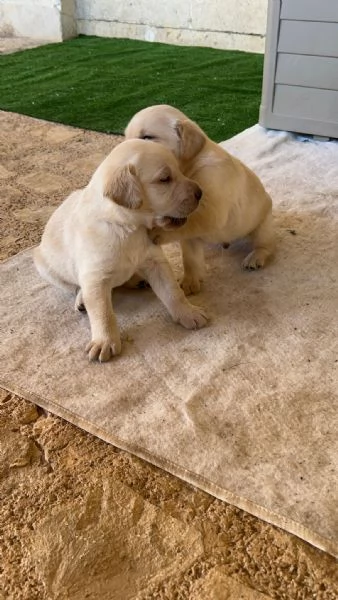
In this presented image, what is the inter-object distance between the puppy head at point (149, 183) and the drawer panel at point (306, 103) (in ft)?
7.75

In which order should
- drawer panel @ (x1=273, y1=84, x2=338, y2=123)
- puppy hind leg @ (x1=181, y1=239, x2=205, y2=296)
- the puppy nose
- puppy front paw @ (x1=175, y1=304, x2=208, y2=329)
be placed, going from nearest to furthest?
the puppy nose, puppy front paw @ (x1=175, y1=304, x2=208, y2=329), puppy hind leg @ (x1=181, y1=239, x2=205, y2=296), drawer panel @ (x1=273, y1=84, x2=338, y2=123)

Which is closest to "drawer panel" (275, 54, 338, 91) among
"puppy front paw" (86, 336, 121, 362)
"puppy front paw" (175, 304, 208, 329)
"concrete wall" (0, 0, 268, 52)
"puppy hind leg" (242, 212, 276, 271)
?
"puppy hind leg" (242, 212, 276, 271)

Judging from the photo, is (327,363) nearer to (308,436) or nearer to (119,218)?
(308,436)

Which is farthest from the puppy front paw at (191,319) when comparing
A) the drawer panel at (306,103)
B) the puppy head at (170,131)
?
the drawer panel at (306,103)

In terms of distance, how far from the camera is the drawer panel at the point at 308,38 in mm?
3795

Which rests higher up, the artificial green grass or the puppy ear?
the puppy ear

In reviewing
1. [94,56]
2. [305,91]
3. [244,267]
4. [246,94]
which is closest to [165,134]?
[244,267]

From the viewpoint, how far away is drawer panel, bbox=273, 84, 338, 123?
157 inches

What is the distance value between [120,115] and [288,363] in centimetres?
324

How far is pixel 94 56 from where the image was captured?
267 inches

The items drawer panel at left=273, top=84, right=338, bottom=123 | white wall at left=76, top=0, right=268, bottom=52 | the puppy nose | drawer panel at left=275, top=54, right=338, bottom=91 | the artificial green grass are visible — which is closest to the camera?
the puppy nose

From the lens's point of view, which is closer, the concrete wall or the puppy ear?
the puppy ear

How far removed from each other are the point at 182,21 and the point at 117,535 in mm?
7005

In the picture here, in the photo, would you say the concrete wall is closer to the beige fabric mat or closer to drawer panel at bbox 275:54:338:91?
drawer panel at bbox 275:54:338:91
